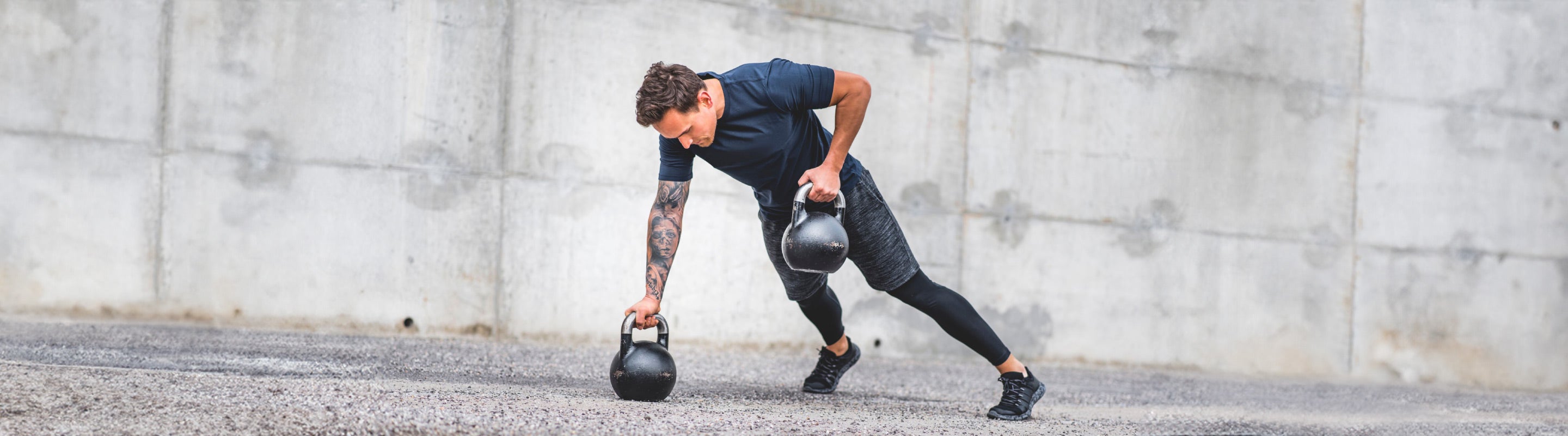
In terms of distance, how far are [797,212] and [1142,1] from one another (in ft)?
13.7

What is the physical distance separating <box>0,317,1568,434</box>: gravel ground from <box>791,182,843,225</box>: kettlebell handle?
0.58m

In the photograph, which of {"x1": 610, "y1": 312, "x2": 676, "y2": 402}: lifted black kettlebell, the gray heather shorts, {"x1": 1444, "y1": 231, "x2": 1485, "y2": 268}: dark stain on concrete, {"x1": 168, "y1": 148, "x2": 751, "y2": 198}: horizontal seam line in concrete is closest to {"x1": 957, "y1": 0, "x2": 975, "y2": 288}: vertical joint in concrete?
{"x1": 168, "y1": 148, "x2": 751, "y2": 198}: horizontal seam line in concrete

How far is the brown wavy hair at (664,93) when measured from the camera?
2916 mm

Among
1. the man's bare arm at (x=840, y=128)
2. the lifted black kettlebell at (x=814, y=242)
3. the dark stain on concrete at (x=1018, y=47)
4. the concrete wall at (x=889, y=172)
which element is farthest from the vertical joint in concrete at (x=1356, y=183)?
the lifted black kettlebell at (x=814, y=242)

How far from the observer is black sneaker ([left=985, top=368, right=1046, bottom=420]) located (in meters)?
3.42

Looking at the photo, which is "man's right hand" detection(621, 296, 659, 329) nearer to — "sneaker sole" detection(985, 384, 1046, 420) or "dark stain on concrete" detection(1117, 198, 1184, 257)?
"sneaker sole" detection(985, 384, 1046, 420)

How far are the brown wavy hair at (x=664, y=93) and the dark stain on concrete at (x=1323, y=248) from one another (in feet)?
16.9

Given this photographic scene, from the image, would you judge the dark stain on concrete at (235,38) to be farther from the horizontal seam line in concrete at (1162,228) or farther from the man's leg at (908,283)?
the horizontal seam line in concrete at (1162,228)

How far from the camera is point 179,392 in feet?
9.54

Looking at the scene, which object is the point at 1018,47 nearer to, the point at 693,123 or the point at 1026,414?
the point at 1026,414

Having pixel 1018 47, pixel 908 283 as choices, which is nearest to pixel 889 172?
pixel 1018 47

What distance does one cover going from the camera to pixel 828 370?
13.2 feet

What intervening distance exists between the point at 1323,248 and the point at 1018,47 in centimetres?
240

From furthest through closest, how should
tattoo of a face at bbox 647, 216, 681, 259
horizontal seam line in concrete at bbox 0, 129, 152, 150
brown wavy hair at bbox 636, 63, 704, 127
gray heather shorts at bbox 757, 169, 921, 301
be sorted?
1. horizontal seam line in concrete at bbox 0, 129, 152, 150
2. gray heather shorts at bbox 757, 169, 921, 301
3. tattoo of a face at bbox 647, 216, 681, 259
4. brown wavy hair at bbox 636, 63, 704, 127
